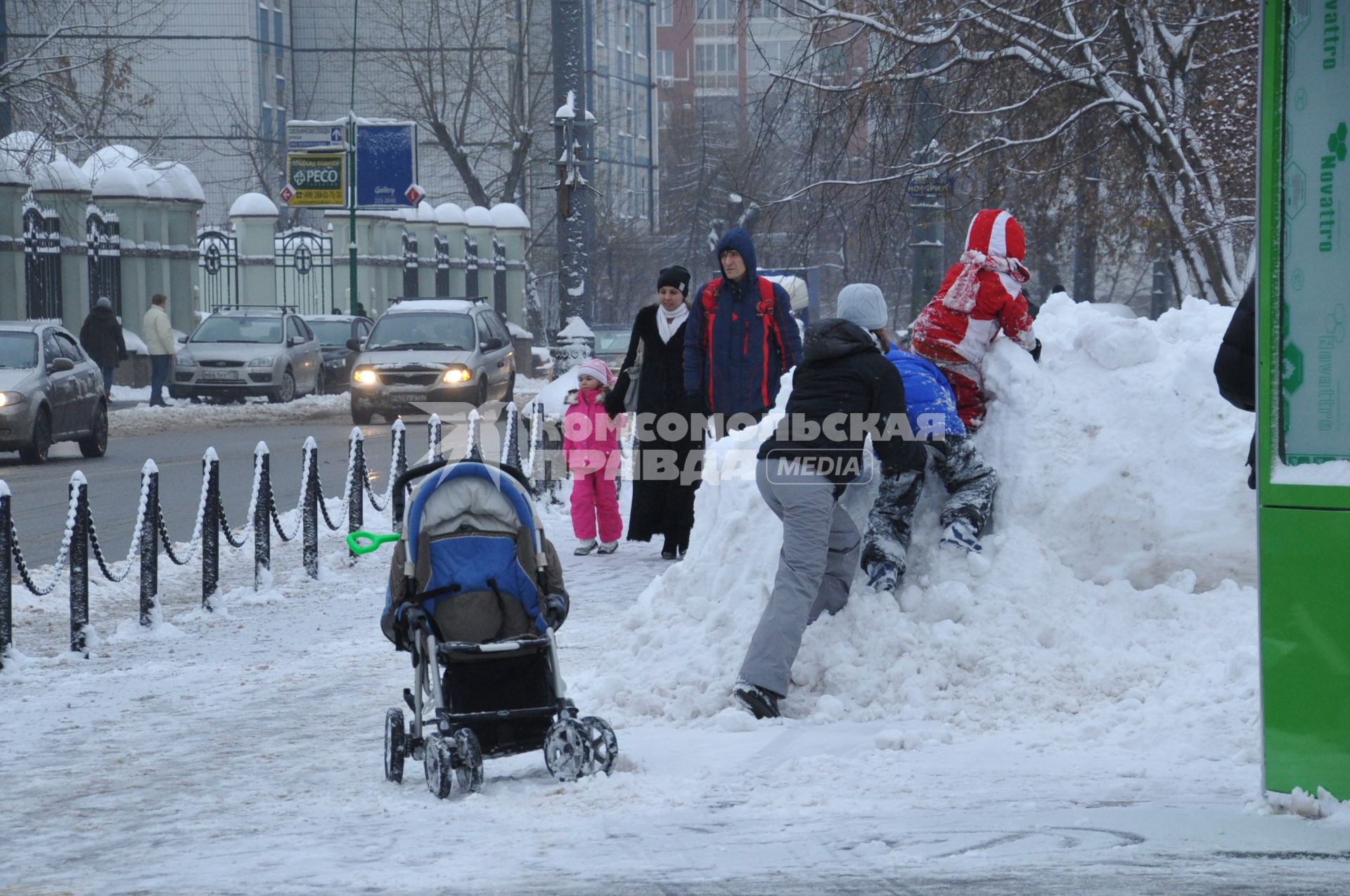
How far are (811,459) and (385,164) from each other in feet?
119

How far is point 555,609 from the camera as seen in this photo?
21.7 ft

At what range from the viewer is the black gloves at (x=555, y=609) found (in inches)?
259

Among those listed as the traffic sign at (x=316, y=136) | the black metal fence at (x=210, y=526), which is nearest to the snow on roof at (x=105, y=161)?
the traffic sign at (x=316, y=136)

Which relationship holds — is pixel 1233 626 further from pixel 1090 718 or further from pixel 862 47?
pixel 862 47

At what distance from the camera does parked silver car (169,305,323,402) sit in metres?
29.9

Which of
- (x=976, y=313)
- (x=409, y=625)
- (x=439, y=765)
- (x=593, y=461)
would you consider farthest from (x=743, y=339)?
(x=439, y=765)

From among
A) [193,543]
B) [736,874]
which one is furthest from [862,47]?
[736,874]

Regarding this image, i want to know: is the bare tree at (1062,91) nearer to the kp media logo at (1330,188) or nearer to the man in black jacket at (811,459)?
the man in black jacket at (811,459)

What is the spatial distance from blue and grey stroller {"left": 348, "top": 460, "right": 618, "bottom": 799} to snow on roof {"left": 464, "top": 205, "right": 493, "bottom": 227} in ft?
140

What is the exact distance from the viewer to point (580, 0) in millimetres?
22094

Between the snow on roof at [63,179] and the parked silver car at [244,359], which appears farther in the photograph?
the snow on roof at [63,179]

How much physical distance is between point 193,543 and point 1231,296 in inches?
365

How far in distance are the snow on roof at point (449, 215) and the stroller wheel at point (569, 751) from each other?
42392mm

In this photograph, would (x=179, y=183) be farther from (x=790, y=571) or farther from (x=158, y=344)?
(x=790, y=571)
